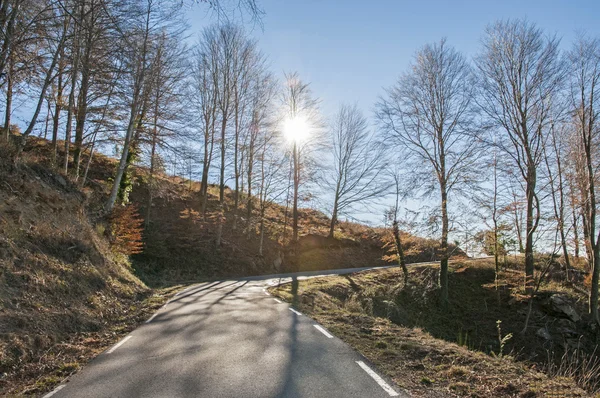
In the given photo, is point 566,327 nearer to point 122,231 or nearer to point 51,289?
point 51,289

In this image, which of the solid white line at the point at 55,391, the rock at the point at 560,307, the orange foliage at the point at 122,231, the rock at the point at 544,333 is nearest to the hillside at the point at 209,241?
the orange foliage at the point at 122,231

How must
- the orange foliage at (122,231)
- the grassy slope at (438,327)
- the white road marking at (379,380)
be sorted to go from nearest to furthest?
the white road marking at (379,380) → the grassy slope at (438,327) → the orange foliage at (122,231)

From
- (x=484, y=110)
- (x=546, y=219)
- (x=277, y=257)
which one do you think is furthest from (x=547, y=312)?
(x=277, y=257)

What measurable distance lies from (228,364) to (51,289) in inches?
206

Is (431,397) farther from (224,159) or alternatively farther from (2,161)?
(224,159)

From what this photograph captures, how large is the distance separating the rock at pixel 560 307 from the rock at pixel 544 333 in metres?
2.14

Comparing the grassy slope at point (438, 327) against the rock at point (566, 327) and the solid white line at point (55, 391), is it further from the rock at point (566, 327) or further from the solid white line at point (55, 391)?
the solid white line at point (55, 391)

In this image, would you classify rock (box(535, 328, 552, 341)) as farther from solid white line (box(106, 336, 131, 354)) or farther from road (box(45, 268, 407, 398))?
solid white line (box(106, 336, 131, 354))

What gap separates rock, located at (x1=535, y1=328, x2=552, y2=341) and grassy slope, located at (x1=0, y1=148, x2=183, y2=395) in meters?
17.2

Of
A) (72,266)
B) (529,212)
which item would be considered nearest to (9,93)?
(72,266)

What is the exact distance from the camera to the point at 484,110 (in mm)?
19250

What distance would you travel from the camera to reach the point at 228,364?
5.64 meters

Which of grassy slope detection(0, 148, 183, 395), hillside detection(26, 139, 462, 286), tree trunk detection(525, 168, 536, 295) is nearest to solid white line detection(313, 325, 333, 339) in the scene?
grassy slope detection(0, 148, 183, 395)

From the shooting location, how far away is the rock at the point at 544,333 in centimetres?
1705
